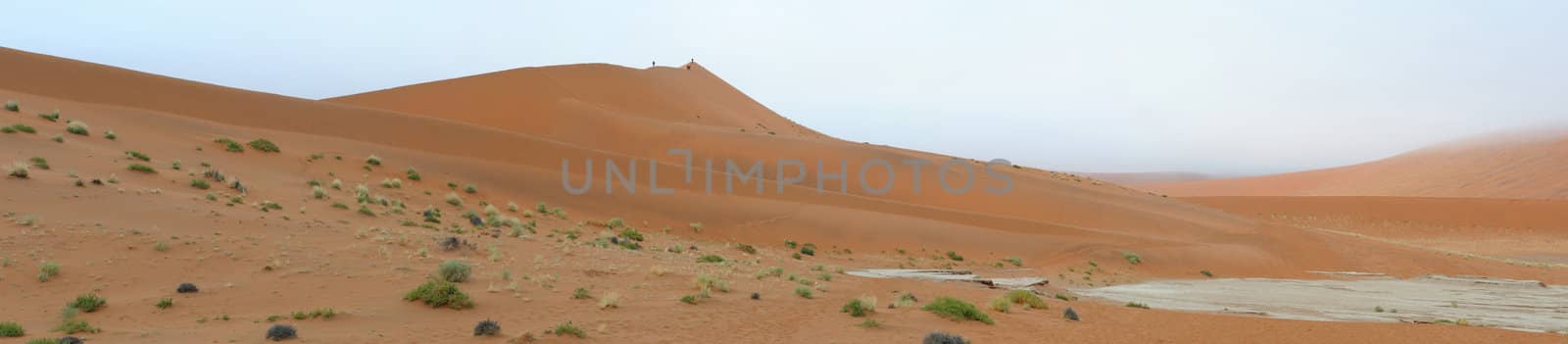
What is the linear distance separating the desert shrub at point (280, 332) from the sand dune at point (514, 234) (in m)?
0.25

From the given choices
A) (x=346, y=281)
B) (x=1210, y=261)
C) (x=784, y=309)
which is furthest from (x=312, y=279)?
(x=1210, y=261)

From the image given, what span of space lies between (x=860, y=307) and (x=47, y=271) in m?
11.4

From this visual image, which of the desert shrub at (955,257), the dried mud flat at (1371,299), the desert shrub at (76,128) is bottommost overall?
the dried mud flat at (1371,299)

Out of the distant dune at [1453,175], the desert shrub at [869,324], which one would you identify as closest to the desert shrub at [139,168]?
the desert shrub at [869,324]

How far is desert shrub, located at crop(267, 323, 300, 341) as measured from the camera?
9.54 m

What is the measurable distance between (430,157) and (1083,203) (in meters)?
28.1

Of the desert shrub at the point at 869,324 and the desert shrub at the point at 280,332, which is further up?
the desert shrub at the point at 280,332

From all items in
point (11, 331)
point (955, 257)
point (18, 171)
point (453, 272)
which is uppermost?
point (18, 171)

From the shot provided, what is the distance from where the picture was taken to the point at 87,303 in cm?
1072

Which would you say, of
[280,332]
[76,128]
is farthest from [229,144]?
[280,332]

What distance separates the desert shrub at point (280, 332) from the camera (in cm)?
954

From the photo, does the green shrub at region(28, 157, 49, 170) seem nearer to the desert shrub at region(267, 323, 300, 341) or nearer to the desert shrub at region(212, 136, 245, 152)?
the desert shrub at region(212, 136, 245, 152)

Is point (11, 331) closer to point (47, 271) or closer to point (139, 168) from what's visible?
point (47, 271)

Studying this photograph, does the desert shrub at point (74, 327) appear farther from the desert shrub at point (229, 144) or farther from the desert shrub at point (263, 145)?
the desert shrub at point (263, 145)
